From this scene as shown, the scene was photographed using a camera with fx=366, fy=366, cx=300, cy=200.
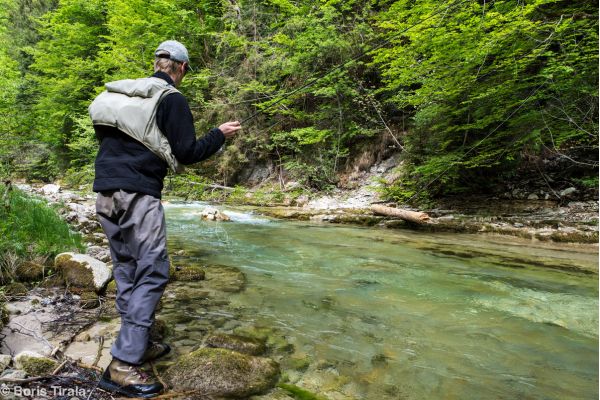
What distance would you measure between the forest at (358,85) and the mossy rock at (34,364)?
320cm

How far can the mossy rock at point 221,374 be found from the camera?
1999 mm

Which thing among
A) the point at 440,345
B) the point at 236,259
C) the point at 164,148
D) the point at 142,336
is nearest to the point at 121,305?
the point at 142,336

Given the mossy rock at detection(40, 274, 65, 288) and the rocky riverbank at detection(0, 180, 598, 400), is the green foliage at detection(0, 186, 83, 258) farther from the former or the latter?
the mossy rock at detection(40, 274, 65, 288)

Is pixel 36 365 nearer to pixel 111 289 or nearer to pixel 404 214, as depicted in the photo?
pixel 111 289

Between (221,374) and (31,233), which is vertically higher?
(31,233)

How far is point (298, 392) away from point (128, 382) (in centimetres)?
91

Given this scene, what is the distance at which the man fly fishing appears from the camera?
2.06 meters

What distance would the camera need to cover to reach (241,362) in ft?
7.12

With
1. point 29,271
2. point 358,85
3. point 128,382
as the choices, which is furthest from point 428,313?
point 358,85

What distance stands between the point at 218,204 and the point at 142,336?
12.3 metres

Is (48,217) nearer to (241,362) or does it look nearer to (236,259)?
(236,259)

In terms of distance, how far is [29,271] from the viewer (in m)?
3.57

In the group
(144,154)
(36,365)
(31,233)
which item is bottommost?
(36,365)

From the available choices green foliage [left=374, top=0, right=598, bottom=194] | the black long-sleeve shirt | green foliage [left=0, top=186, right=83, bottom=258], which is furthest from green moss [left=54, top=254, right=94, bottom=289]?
green foliage [left=374, top=0, right=598, bottom=194]
